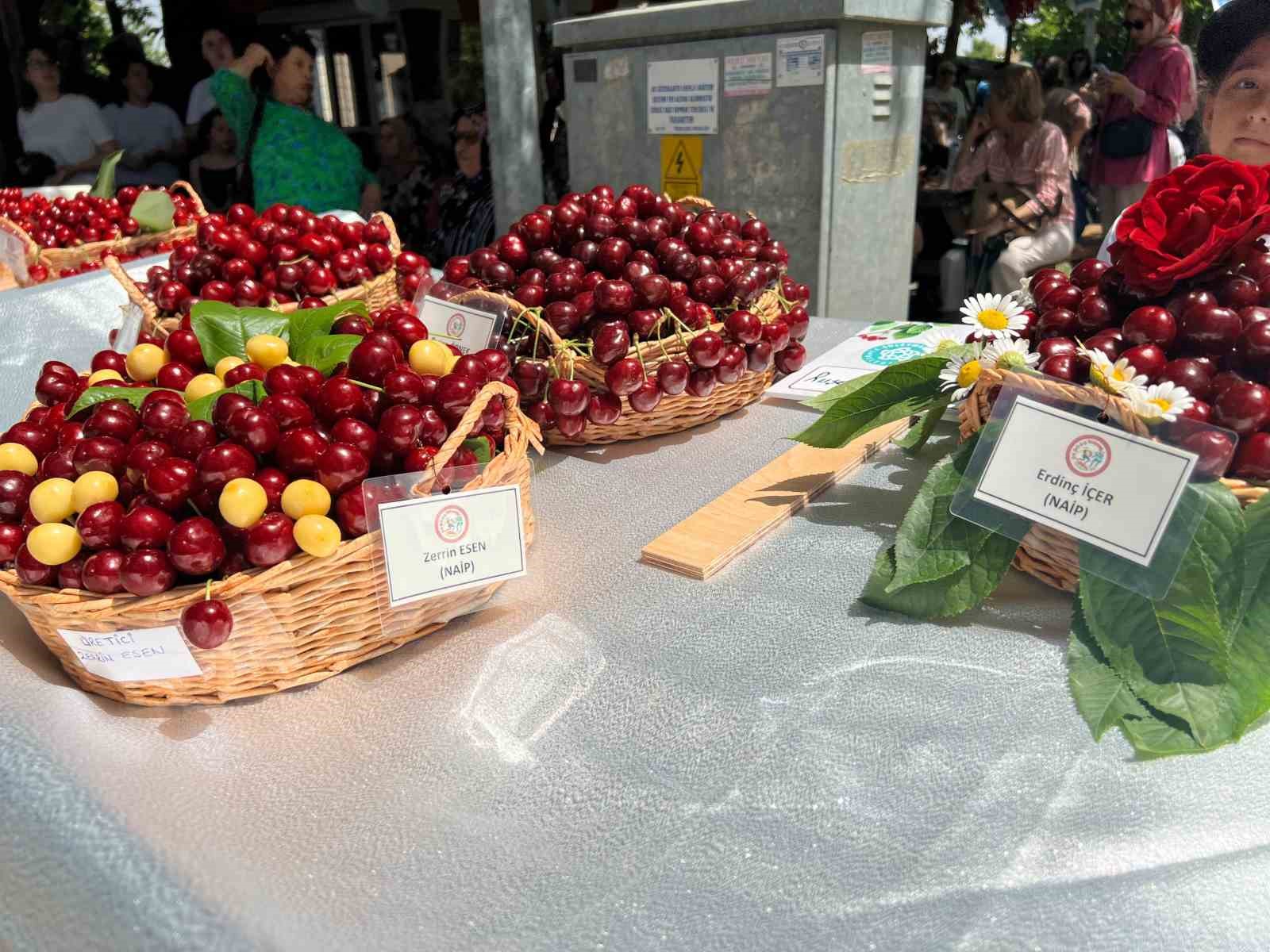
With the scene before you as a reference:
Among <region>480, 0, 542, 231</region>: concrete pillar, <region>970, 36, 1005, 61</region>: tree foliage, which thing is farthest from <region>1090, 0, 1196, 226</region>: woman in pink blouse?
<region>970, 36, 1005, 61</region>: tree foliage

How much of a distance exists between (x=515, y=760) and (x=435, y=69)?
6.30 m

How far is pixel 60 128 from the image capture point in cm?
402

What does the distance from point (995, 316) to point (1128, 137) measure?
3165 mm

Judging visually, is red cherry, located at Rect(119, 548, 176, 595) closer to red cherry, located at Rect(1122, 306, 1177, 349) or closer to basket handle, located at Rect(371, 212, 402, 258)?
red cherry, located at Rect(1122, 306, 1177, 349)

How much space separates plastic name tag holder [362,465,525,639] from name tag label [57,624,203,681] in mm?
160

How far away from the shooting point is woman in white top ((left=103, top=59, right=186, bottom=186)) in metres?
4.50

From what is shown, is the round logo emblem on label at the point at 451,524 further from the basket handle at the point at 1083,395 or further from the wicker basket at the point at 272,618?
the basket handle at the point at 1083,395

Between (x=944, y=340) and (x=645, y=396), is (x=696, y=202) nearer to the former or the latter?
(x=645, y=396)

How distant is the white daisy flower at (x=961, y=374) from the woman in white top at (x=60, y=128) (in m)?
4.31

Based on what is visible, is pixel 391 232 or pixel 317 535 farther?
pixel 391 232

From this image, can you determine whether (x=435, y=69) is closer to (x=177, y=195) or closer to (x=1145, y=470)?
(x=177, y=195)

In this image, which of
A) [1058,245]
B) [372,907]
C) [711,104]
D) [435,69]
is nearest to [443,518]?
[372,907]

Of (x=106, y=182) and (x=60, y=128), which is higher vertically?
(x=60, y=128)

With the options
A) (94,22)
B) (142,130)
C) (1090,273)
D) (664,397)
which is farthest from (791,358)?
(94,22)
